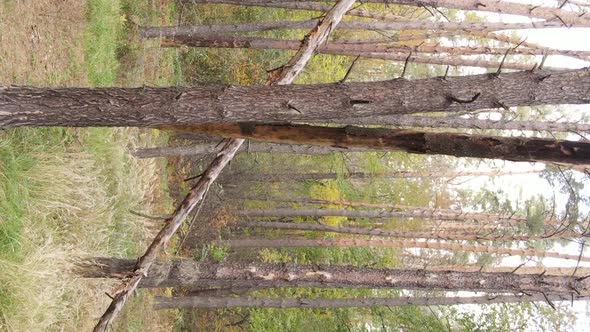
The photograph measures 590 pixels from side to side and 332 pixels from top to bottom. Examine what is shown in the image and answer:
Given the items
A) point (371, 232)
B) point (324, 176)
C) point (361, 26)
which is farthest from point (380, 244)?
point (361, 26)

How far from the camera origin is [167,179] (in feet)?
37.6

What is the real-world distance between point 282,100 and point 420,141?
0.94m

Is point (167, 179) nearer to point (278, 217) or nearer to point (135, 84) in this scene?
point (135, 84)

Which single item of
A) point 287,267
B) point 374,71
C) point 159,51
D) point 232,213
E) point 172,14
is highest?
point 374,71

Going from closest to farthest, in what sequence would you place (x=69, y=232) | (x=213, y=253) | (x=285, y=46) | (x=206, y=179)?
(x=206, y=179)
(x=69, y=232)
(x=285, y=46)
(x=213, y=253)

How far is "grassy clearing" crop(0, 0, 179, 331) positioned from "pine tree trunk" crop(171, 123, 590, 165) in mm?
2117

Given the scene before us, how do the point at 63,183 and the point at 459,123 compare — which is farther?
the point at 459,123

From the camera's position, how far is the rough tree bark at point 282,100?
3738 mm

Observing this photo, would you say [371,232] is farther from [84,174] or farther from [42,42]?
[42,42]

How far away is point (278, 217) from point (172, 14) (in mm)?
5707

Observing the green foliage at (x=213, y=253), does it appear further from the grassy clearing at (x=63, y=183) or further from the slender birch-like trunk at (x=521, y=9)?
the slender birch-like trunk at (x=521, y=9)

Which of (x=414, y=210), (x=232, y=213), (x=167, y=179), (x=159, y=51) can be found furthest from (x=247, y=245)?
(x=159, y=51)

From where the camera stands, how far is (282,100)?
3.83m

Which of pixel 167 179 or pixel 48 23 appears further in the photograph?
pixel 167 179
